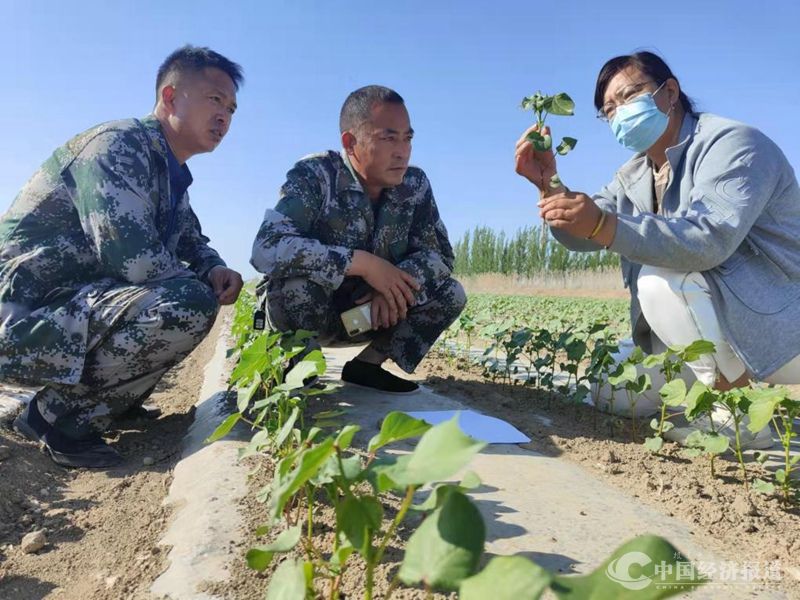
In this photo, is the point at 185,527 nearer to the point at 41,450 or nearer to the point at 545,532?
the point at 545,532

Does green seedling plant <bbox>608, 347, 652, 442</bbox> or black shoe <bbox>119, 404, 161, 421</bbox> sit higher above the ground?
green seedling plant <bbox>608, 347, 652, 442</bbox>

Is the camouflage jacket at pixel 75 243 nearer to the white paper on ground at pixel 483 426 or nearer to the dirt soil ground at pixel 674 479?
the white paper on ground at pixel 483 426

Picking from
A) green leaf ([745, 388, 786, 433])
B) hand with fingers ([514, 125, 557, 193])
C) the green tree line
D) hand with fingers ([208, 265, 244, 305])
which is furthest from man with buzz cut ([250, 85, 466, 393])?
the green tree line

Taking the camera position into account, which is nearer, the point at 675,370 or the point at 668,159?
the point at 675,370

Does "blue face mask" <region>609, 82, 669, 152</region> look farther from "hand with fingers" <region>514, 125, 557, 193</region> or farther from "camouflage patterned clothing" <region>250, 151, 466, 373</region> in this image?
"camouflage patterned clothing" <region>250, 151, 466, 373</region>

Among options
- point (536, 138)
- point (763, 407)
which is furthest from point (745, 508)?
point (536, 138)

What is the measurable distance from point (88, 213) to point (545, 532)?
6.33ft

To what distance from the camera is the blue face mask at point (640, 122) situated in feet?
7.48

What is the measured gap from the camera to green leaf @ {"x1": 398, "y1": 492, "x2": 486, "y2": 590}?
53cm

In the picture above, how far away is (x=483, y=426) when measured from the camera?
2205mm

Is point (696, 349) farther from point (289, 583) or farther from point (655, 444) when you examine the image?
point (289, 583)

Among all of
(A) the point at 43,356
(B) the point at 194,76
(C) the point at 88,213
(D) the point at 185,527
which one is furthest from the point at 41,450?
(B) the point at 194,76

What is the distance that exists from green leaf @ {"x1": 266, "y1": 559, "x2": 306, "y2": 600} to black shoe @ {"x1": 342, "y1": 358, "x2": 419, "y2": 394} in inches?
78.9

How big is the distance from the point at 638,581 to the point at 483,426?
1.70 m
